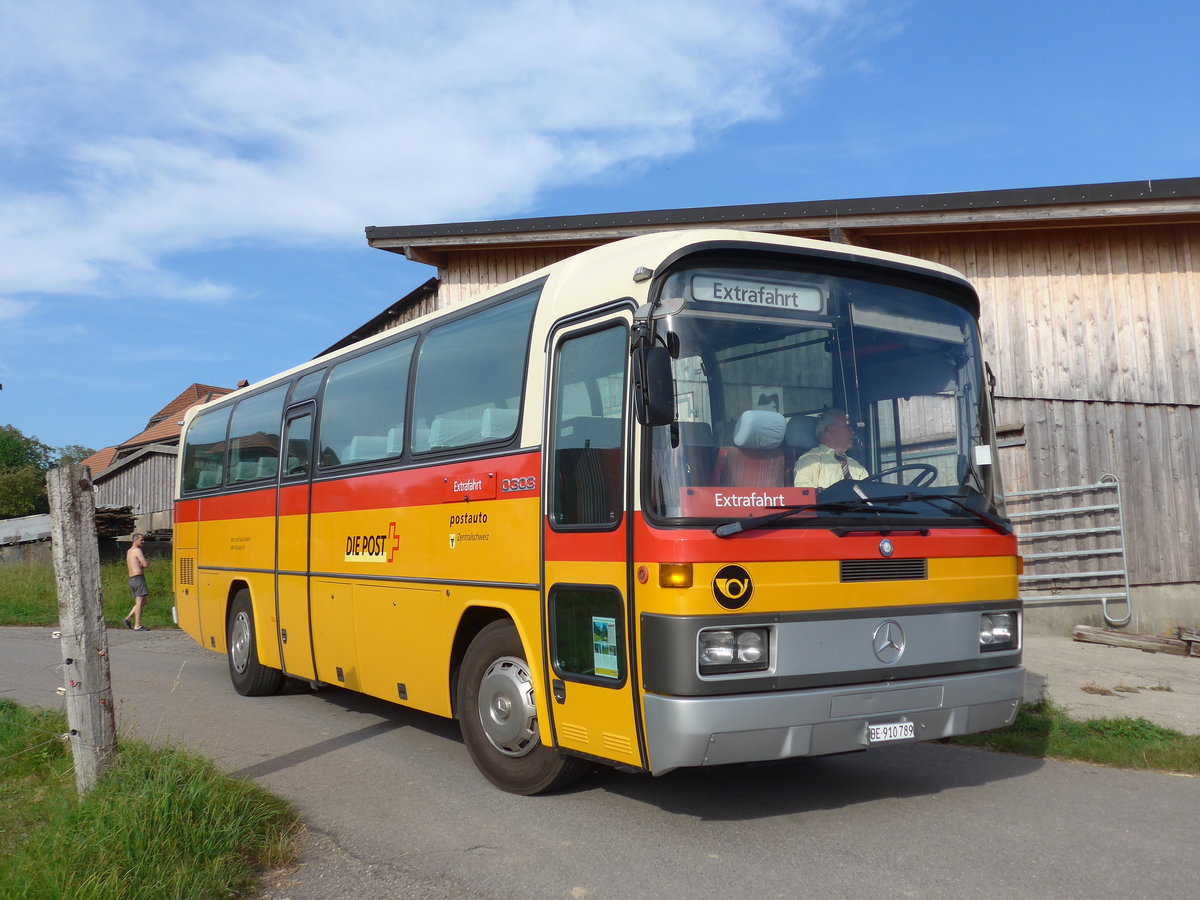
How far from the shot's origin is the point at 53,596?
2291cm

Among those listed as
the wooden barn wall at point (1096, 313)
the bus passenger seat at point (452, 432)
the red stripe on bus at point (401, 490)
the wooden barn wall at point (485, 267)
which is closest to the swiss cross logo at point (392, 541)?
the red stripe on bus at point (401, 490)

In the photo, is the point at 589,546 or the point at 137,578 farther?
the point at 137,578

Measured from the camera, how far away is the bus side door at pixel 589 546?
18.1ft

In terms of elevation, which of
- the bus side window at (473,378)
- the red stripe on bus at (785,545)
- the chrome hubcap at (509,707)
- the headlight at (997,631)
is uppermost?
the bus side window at (473,378)

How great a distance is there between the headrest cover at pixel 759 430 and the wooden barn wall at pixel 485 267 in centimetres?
1152

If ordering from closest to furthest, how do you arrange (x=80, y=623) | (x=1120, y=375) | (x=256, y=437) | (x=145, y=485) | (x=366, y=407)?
(x=80, y=623) < (x=366, y=407) < (x=256, y=437) < (x=1120, y=375) < (x=145, y=485)

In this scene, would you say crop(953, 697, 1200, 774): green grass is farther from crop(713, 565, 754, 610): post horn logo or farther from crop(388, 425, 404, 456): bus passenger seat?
crop(388, 425, 404, 456): bus passenger seat

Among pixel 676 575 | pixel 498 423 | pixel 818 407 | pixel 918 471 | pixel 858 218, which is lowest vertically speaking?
pixel 676 575

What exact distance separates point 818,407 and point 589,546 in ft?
4.63

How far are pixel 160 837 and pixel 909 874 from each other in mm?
3381

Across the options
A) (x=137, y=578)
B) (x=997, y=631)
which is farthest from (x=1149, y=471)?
(x=137, y=578)

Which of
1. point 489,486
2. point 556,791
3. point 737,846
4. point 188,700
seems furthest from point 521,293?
point 188,700

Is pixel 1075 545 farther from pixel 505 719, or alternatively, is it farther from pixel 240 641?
pixel 240 641

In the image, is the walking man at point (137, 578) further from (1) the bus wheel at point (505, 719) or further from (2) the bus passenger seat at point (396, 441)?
(1) the bus wheel at point (505, 719)
